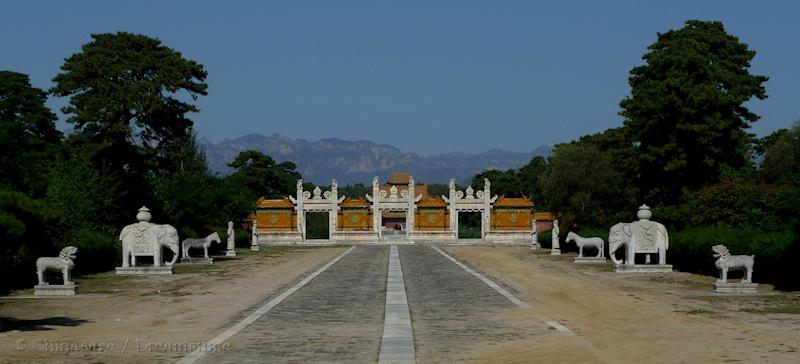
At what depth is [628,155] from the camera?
56.2 m

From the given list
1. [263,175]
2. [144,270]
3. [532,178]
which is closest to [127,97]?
[144,270]

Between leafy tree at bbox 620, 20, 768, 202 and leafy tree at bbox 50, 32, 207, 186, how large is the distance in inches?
956

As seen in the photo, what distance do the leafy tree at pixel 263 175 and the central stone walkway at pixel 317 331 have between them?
93576 millimetres

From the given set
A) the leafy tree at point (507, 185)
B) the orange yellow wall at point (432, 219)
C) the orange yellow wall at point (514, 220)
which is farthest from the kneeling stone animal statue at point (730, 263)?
the leafy tree at point (507, 185)

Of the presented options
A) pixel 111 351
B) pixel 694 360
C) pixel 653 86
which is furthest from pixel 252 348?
pixel 653 86

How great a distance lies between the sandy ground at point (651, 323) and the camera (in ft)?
42.9

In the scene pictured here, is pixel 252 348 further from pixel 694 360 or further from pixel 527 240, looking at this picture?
pixel 527 240

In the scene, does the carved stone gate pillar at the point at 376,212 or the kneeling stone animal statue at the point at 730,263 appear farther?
the carved stone gate pillar at the point at 376,212

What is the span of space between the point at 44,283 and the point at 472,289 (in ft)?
33.1

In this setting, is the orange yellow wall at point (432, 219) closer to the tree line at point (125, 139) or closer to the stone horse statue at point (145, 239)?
the tree line at point (125, 139)

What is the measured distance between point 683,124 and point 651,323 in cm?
3401

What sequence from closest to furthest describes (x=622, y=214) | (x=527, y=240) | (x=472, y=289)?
(x=472, y=289) < (x=622, y=214) < (x=527, y=240)

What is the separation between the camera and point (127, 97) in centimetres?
5409

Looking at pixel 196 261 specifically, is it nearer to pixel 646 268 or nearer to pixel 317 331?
pixel 646 268
